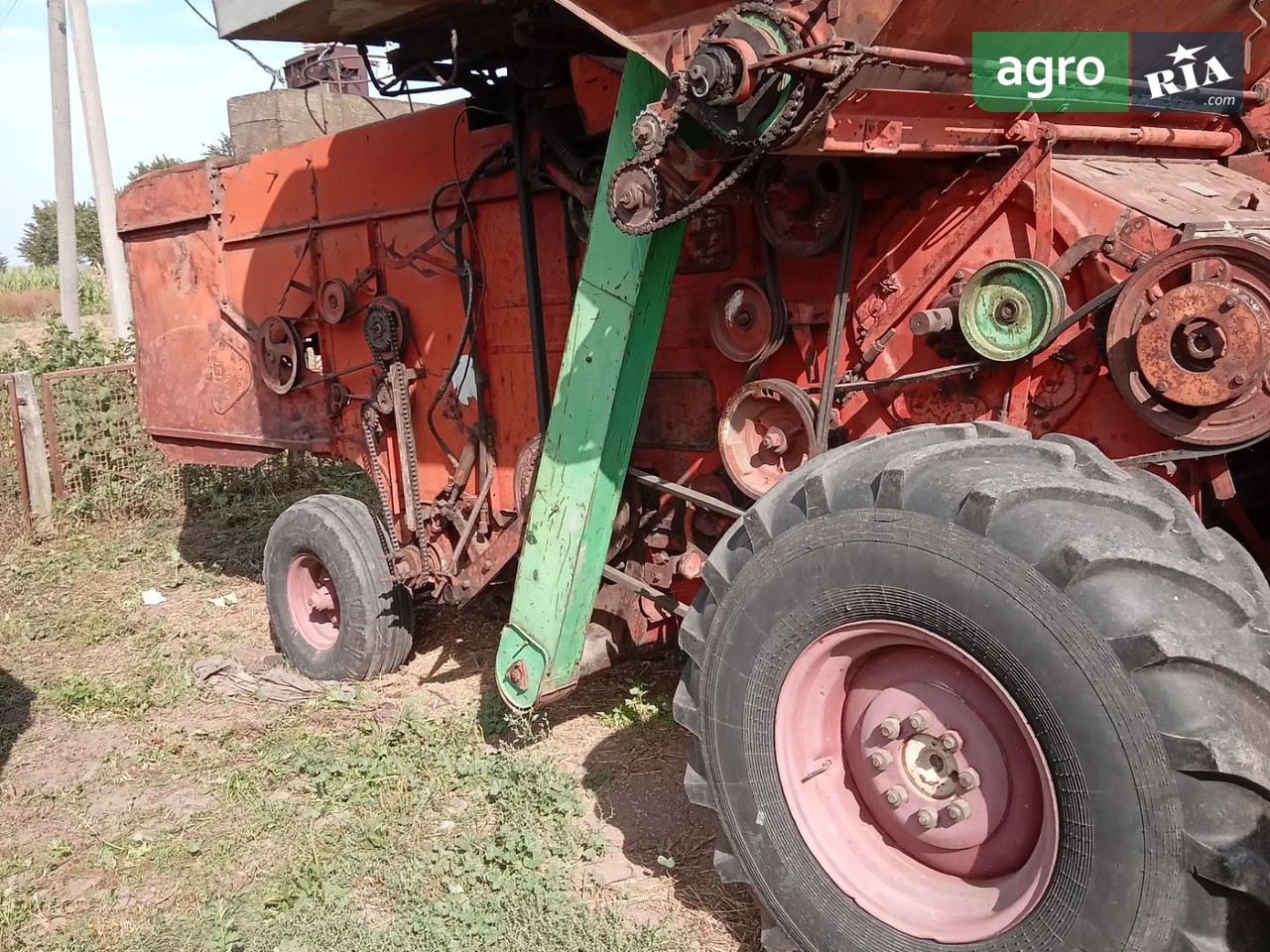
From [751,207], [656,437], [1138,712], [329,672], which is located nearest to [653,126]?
[751,207]

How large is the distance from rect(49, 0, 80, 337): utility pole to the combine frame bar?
13.6 meters

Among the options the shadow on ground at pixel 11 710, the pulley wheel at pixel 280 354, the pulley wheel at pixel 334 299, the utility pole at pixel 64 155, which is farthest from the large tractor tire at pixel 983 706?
the utility pole at pixel 64 155

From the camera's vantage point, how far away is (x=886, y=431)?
323cm

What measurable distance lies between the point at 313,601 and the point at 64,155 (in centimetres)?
1351

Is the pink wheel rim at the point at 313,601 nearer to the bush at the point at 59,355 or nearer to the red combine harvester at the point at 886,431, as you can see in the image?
the red combine harvester at the point at 886,431

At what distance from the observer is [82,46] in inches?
569

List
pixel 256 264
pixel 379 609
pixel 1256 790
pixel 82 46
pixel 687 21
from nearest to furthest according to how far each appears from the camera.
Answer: pixel 1256 790 → pixel 687 21 → pixel 379 609 → pixel 256 264 → pixel 82 46

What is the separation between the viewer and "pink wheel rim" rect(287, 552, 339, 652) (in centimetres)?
543

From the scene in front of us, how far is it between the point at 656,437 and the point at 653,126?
59.1 inches

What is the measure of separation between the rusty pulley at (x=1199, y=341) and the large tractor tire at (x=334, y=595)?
353cm

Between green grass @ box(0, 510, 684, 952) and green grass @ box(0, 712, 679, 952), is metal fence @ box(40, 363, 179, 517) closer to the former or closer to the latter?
green grass @ box(0, 510, 684, 952)

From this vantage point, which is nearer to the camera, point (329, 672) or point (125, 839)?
point (125, 839)

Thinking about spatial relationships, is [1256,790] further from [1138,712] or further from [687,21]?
[687,21]

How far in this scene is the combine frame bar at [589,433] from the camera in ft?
10.8
